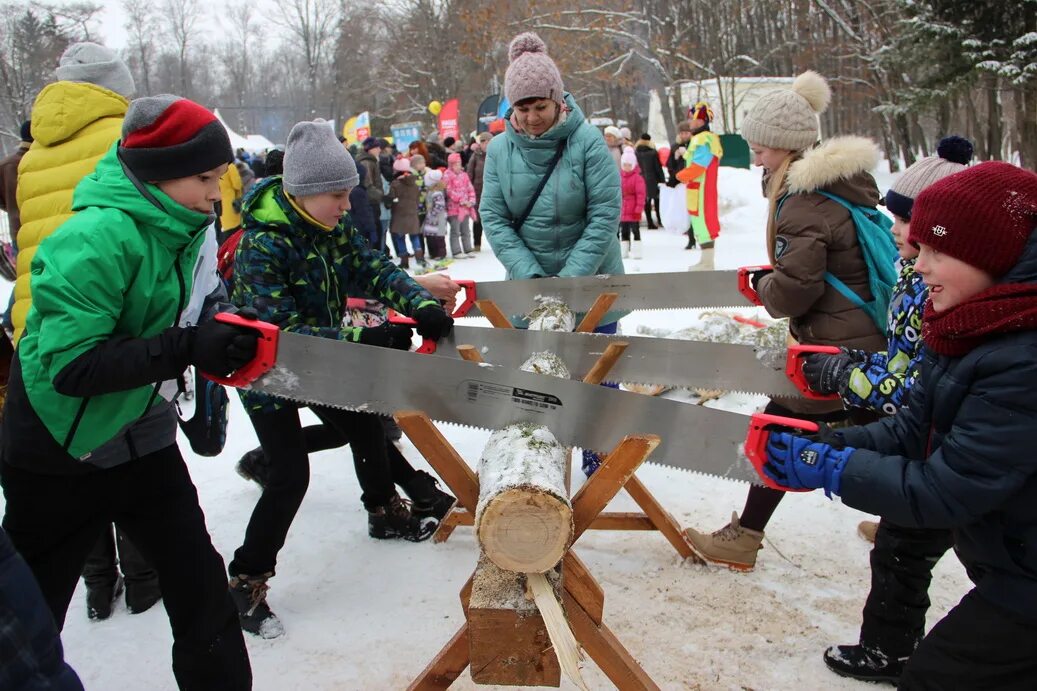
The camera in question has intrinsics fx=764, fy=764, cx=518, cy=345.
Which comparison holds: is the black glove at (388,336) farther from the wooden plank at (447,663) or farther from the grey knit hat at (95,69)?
the grey knit hat at (95,69)

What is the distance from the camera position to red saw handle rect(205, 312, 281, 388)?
2113 mm

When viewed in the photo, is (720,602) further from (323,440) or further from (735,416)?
(323,440)

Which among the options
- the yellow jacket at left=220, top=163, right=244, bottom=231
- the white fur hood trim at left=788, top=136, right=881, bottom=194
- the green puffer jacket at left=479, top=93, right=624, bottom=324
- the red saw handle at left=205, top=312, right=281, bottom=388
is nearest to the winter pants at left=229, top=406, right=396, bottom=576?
the red saw handle at left=205, top=312, right=281, bottom=388

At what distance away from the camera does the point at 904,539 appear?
245cm

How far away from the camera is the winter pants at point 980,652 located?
1652 millimetres

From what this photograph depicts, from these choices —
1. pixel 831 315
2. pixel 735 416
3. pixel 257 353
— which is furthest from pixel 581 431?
pixel 831 315

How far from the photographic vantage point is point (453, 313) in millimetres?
3709

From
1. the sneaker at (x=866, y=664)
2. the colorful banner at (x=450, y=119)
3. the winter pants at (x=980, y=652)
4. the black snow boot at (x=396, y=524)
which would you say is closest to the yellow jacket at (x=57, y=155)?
the black snow boot at (x=396, y=524)

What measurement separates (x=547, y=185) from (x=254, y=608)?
7.72ft

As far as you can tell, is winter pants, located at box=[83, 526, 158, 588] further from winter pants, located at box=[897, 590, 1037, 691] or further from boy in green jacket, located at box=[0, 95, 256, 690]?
winter pants, located at box=[897, 590, 1037, 691]

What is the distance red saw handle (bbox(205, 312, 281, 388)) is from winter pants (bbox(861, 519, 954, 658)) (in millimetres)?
2043

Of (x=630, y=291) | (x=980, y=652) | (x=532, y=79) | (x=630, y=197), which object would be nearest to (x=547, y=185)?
(x=532, y=79)

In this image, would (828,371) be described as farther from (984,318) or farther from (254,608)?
(254,608)

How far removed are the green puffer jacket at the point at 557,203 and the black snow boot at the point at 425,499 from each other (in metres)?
1.16
